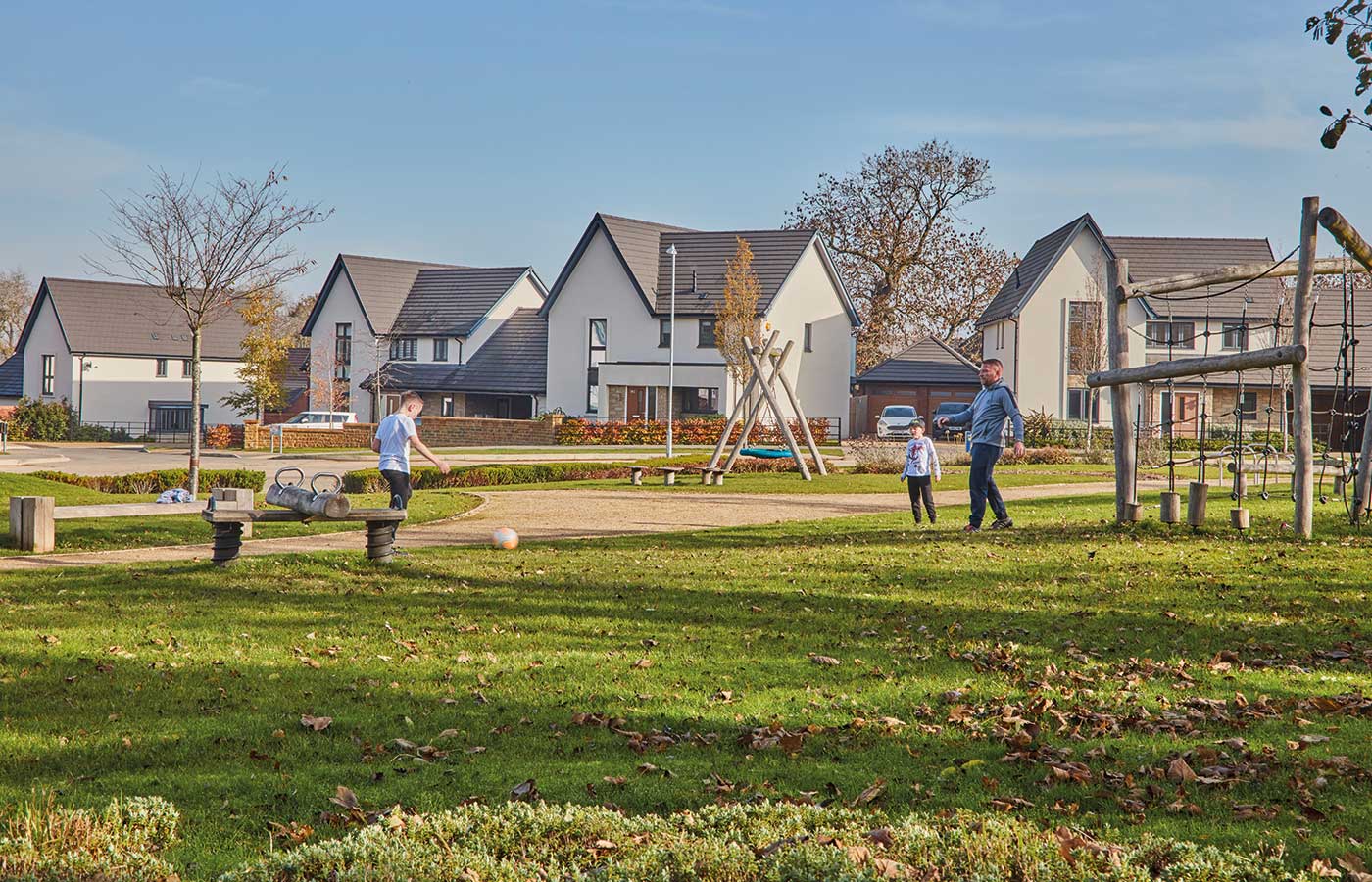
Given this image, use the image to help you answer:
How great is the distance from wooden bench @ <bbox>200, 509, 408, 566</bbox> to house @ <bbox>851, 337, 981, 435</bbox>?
57622 mm

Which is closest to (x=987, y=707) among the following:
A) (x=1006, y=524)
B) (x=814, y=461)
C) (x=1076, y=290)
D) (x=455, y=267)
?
(x=1006, y=524)

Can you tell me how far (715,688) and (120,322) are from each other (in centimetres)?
7588

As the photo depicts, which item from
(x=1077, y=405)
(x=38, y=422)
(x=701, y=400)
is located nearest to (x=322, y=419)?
(x=38, y=422)

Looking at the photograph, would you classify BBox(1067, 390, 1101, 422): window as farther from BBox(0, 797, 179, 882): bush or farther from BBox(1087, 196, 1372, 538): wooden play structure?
BBox(0, 797, 179, 882): bush

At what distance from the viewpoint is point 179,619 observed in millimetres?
9695

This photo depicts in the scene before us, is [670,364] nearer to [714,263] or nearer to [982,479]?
[714,263]

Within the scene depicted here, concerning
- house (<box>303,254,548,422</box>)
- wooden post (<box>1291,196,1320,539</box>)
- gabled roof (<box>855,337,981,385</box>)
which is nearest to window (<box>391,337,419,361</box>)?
house (<box>303,254,548,422</box>)

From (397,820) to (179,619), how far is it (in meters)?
5.40

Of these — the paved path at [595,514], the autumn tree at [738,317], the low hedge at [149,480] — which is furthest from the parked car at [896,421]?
the low hedge at [149,480]

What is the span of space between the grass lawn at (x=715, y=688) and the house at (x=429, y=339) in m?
53.6

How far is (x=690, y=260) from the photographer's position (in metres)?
63.2

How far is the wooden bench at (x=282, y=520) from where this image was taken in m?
12.3

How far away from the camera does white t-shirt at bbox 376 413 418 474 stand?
14609mm

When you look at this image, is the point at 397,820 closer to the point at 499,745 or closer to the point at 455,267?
the point at 499,745
